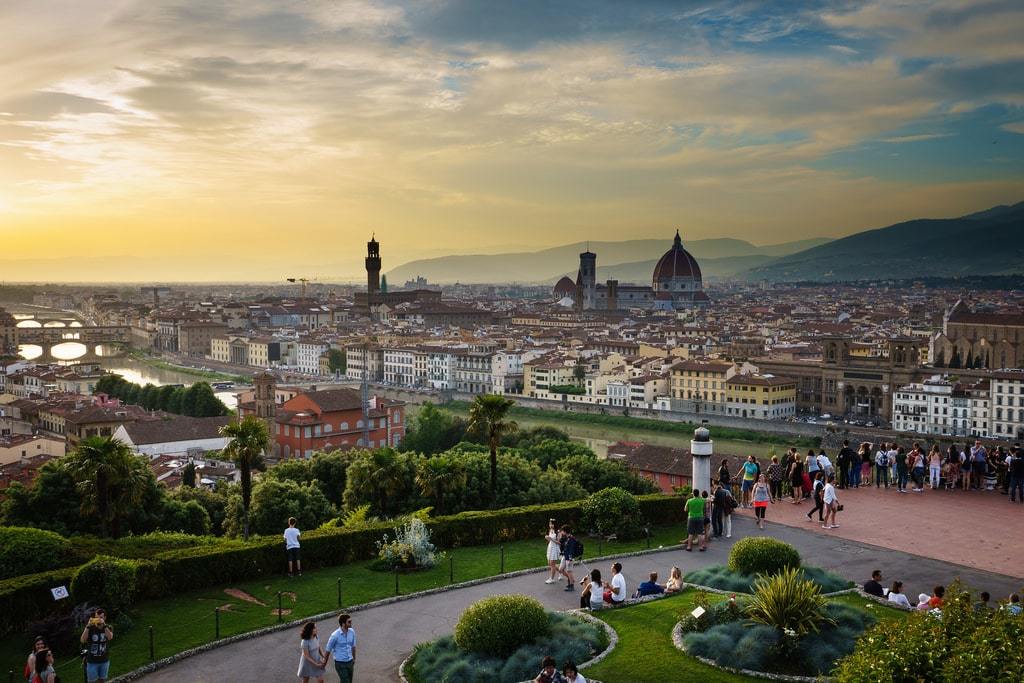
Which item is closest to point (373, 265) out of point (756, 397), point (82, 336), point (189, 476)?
point (82, 336)

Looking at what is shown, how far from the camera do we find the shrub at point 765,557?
884cm

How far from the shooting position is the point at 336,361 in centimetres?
7300

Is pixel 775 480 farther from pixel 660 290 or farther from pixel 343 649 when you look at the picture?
pixel 660 290

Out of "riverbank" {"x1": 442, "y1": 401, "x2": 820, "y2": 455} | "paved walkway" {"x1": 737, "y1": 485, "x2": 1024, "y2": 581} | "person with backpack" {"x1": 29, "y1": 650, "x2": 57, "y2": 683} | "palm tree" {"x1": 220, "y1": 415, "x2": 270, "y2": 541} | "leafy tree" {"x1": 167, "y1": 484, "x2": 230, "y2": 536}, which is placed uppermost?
"palm tree" {"x1": 220, "y1": 415, "x2": 270, "y2": 541}

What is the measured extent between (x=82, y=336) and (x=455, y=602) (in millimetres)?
103894

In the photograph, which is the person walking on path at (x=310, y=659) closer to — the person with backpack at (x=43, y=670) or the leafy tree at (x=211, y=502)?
the person with backpack at (x=43, y=670)

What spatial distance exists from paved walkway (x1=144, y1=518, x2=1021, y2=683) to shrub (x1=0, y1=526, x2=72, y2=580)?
255 centimetres

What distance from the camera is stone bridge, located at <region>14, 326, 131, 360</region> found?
9688 centimetres

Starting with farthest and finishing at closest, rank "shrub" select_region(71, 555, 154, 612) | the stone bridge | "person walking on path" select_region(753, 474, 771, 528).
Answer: the stone bridge < "person walking on path" select_region(753, 474, 771, 528) < "shrub" select_region(71, 555, 154, 612)

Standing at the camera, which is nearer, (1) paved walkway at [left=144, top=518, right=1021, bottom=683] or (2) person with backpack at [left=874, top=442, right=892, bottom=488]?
(1) paved walkway at [left=144, top=518, right=1021, bottom=683]

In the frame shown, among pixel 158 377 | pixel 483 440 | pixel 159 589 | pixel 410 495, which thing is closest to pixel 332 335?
pixel 158 377

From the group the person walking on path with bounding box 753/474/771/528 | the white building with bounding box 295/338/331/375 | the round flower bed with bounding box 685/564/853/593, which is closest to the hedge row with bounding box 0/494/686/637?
the person walking on path with bounding box 753/474/771/528

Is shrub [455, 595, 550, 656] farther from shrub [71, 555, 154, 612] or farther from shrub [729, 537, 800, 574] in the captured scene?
shrub [71, 555, 154, 612]

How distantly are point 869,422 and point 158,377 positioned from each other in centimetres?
4824
